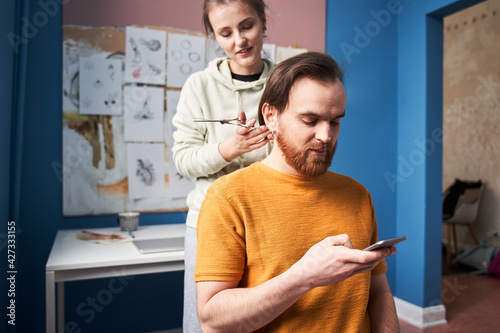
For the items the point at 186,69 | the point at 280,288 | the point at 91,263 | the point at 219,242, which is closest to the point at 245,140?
the point at 219,242

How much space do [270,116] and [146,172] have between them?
1.53 meters

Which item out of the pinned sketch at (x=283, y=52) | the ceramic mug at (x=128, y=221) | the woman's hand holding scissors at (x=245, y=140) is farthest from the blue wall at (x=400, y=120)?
the woman's hand holding scissors at (x=245, y=140)

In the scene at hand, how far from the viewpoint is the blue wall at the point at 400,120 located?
115 inches

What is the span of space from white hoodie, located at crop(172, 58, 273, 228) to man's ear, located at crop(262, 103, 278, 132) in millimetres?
270

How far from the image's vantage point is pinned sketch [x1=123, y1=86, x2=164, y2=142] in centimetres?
244

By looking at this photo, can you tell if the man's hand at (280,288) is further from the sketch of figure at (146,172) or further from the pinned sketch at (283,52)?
the pinned sketch at (283,52)

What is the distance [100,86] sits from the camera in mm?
2367

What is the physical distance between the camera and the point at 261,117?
119 centimetres

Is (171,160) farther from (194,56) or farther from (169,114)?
(194,56)

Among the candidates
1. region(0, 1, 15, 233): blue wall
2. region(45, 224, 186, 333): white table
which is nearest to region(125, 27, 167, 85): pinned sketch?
region(0, 1, 15, 233): blue wall

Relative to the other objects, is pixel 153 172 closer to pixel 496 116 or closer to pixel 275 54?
pixel 275 54

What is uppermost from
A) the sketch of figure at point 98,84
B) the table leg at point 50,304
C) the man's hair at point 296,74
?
the sketch of figure at point 98,84

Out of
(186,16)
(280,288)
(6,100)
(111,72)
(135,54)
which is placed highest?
(186,16)

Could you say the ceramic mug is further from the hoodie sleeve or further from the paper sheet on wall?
the hoodie sleeve
